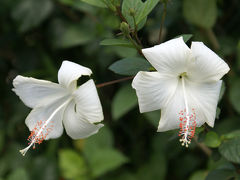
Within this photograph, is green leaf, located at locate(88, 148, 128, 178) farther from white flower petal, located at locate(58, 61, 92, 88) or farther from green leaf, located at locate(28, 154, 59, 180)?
white flower petal, located at locate(58, 61, 92, 88)

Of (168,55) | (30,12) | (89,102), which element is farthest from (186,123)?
(30,12)

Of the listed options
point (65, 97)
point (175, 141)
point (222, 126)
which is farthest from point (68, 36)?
point (222, 126)

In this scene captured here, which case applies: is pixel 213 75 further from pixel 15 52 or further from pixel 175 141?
pixel 15 52

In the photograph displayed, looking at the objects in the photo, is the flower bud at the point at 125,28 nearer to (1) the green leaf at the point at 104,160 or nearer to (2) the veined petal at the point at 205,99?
(2) the veined petal at the point at 205,99

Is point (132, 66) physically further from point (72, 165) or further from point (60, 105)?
point (72, 165)

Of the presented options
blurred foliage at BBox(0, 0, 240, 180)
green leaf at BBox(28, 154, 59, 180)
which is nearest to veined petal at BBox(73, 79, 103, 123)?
blurred foliage at BBox(0, 0, 240, 180)
